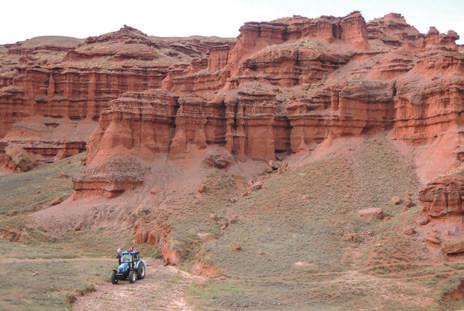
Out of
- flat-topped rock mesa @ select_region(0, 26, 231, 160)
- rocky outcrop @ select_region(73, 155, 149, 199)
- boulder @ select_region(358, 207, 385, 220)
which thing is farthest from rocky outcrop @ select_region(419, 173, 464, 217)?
flat-topped rock mesa @ select_region(0, 26, 231, 160)

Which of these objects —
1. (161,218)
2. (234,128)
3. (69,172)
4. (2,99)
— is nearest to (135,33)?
(2,99)

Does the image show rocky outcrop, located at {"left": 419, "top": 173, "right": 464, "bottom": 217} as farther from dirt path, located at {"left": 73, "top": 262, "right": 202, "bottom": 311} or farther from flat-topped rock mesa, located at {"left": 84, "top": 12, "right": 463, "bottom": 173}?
dirt path, located at {"left": 73, "top": 262, "right": 202, "bottom": 311}

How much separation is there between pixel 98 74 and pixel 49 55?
35532 mm

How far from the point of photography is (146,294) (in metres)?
24.6

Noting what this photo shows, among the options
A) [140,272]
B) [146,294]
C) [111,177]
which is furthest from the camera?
[111,177]

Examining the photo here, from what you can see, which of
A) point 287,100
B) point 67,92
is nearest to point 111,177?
point 287,100

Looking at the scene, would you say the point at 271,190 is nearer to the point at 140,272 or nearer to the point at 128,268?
the point at 140,272

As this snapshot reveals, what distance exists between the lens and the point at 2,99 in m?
75.5

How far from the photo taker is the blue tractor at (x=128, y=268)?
26547mm

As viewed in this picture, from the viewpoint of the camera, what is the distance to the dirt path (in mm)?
22328

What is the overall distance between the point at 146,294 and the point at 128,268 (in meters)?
2.57

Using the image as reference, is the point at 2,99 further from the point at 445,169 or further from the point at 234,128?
the point at 445,169

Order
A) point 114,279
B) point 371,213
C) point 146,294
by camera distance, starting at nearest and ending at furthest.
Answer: point 146,294 → point 114,279 → point 371,213

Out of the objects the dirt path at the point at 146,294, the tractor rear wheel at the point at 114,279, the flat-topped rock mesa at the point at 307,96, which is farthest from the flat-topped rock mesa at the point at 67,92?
the tractor rear wheel at the point at 114,279
